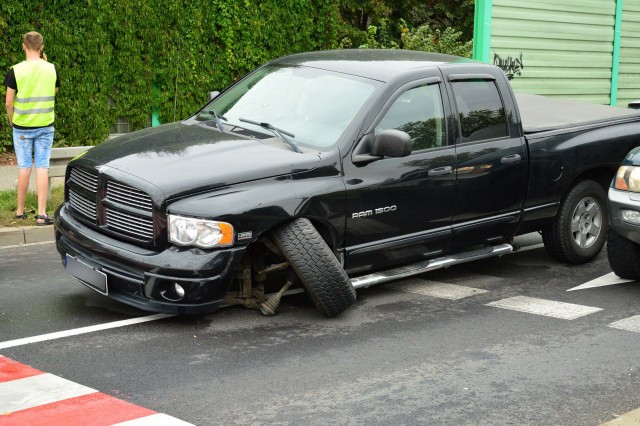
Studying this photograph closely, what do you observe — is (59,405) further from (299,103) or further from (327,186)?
(299,103)

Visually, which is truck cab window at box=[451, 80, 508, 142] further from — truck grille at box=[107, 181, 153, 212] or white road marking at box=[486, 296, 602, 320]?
truck grille at box=[107, 181, 153, 212]

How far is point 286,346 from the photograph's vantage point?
657 centimetres

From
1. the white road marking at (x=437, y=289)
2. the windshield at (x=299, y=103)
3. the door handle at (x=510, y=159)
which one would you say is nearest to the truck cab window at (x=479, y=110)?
the door handle at (x=510, y=159)

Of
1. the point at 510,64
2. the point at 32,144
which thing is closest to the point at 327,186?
the point at 32,144

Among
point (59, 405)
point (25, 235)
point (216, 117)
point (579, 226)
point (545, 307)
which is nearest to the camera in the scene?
point (59, 405)

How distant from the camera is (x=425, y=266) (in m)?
7.85

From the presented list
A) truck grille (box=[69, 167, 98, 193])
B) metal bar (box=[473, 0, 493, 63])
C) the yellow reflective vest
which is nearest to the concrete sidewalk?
the yellow reflective vest

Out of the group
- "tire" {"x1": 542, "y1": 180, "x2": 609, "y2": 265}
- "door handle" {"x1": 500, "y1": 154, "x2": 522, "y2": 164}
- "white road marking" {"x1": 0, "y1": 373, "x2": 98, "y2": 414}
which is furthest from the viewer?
"tire" {"x1": 542, "y1": 180, "x2": 609, "y2": 265}

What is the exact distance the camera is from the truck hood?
666 centimetres

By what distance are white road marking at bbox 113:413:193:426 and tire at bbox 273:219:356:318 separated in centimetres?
182

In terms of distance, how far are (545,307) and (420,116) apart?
173 cm

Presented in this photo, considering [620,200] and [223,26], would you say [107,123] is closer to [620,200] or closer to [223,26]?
[223,26]

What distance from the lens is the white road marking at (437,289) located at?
799 centimetres

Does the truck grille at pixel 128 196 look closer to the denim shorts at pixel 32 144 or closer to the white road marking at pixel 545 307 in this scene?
the white road marking at pixel 545 307
